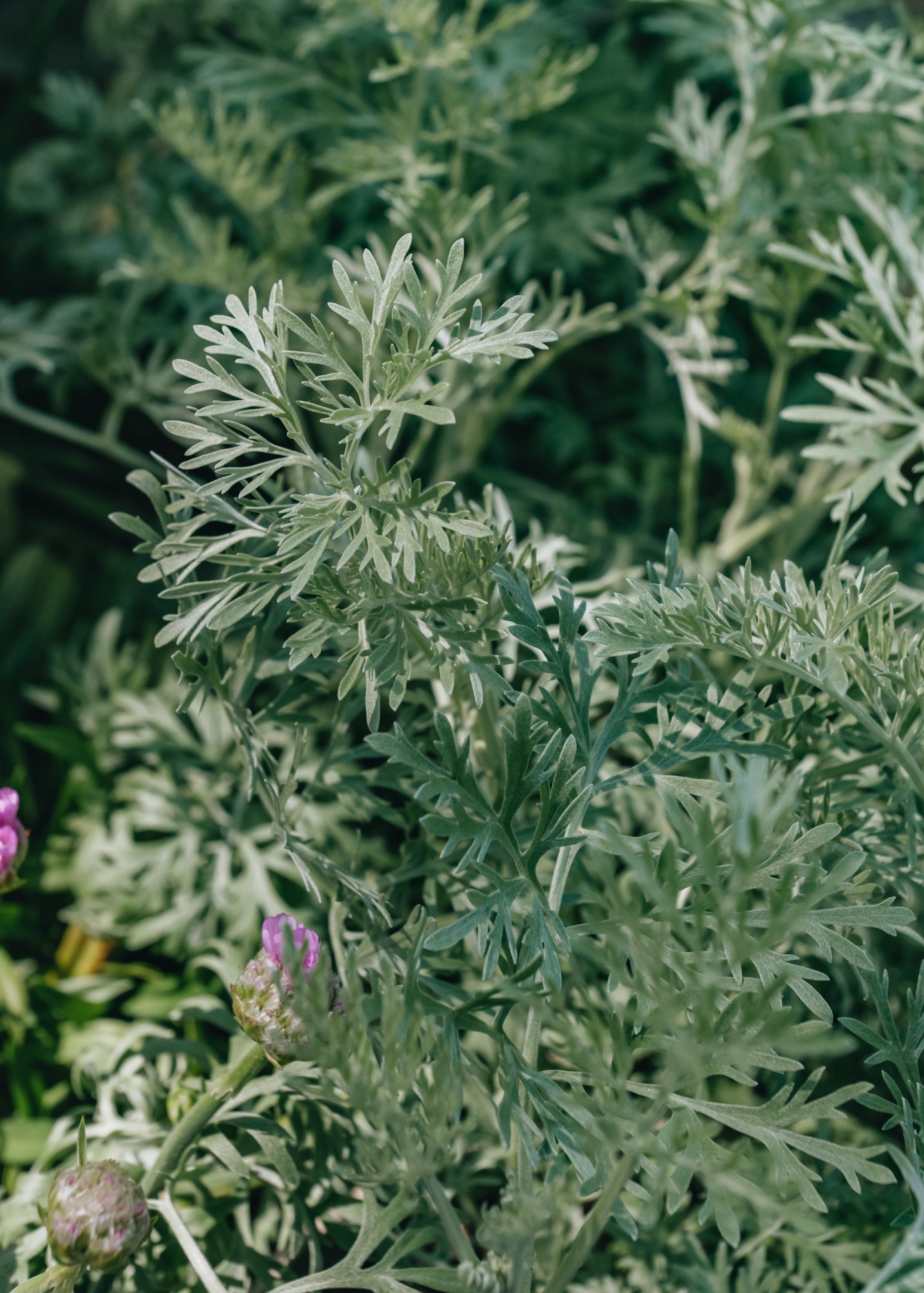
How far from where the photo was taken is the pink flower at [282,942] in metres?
0.47

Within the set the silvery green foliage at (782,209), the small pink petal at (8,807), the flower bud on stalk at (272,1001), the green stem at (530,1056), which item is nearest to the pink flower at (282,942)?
the flower bud on stalk at (272,1001)

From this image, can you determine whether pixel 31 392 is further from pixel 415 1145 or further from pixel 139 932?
pixel 415 1145

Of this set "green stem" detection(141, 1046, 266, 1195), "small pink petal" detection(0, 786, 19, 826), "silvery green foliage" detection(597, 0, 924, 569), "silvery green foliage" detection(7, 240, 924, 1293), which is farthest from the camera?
"silvery green foliage" detection(597, 0, 924, 569)

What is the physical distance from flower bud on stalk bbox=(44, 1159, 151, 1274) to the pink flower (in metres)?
0.13

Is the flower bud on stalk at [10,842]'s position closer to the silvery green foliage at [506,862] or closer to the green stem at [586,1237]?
the silvery green foliage at [506,862]

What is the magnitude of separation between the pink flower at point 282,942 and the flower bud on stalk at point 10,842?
194mm

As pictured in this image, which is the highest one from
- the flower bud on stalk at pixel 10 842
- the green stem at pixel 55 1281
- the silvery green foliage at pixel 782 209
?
the silvery green foliage at pixel 782 209

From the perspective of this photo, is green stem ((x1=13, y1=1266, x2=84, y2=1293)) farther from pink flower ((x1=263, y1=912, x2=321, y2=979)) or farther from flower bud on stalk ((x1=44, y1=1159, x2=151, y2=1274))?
pink flower ((x1=263, y1=912, x2=321, y2=979))

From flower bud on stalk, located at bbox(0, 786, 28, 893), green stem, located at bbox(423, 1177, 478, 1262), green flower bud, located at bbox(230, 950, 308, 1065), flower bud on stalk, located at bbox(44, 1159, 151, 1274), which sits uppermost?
green flower bud, located at bbox(230, 950, 308, 1065)

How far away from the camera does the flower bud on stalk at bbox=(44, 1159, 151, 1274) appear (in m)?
0.49

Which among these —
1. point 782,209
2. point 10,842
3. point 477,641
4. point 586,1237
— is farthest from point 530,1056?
point 782,209

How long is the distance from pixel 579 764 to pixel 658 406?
0.65 m

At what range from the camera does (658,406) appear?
1.11 metres

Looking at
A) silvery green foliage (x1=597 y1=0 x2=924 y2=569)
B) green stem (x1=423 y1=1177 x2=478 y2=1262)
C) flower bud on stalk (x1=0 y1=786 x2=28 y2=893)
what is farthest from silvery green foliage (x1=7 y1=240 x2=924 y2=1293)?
silvery green foliage (x1=597 y1=0 x2=924 y2=569)
